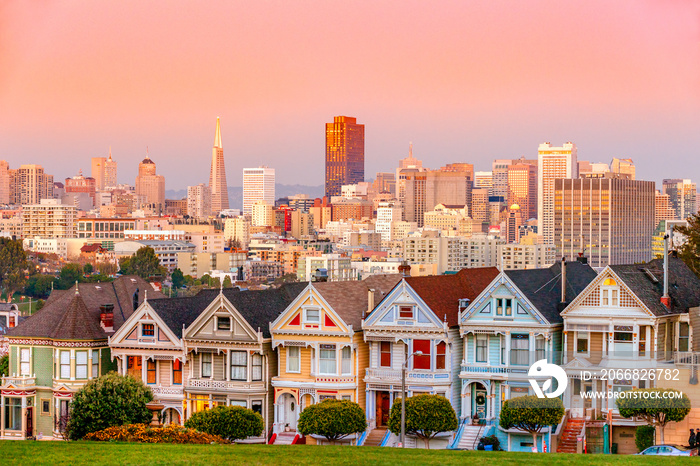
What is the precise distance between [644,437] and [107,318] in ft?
73.9

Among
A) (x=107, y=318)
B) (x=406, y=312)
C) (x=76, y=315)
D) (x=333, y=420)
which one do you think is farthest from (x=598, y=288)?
(x=76, y=315)

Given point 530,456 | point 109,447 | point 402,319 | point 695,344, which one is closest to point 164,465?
point 109,447

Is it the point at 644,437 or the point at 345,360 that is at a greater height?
the point at 345,360

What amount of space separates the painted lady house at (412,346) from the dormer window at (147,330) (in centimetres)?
863

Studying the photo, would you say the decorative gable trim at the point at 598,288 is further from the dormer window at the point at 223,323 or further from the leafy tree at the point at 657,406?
the dormer window at the point at 223,323

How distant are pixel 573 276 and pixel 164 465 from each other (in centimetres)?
2070

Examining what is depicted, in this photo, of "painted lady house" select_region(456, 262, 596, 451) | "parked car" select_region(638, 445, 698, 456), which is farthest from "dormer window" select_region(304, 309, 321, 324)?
"parked car" select_region(638, 445, 698, 456)

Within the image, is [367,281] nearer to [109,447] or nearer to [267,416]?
[267,416]

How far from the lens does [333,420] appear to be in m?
A: 45.9

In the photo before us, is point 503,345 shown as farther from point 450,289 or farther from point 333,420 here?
point 333,420

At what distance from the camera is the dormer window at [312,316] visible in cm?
4869

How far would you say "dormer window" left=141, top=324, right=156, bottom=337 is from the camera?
51.1 meters

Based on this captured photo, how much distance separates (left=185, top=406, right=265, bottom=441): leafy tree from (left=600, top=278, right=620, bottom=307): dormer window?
12.9 meters

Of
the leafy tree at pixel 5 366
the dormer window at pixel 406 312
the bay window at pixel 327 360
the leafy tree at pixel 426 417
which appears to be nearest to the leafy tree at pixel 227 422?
the bay window at pixel 327 360
